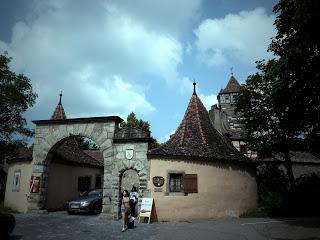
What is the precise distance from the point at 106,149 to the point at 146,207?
13.9 ft

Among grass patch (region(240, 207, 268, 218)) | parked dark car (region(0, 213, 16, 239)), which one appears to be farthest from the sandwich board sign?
parked dark car (region(0, 213, 16, 239))

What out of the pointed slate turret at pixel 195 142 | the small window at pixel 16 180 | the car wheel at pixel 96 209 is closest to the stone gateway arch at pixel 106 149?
the pointed slate turret at pixel 195 142

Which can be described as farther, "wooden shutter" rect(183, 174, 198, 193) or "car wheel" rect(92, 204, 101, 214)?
"car wheel" rect(92, 204, 101, 214)

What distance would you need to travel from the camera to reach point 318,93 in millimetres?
14281

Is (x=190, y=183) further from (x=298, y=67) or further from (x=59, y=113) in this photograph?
(x=59, y=113)

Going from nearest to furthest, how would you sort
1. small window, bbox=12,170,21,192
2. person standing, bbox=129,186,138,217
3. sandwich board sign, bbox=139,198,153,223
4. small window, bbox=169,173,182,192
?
sandwich board sign, bbox=139,198,153,223, person standing, bbox=129,186,138,217, small window, bbox=169,173,182,192, small window, bbox=12,170,21,192

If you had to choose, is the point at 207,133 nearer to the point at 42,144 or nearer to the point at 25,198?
the point at 42,144

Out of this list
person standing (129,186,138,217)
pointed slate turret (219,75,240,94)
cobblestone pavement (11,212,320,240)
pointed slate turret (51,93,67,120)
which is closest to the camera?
cobblestone pavement (11,212,320,240)

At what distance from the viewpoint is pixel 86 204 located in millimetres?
19219

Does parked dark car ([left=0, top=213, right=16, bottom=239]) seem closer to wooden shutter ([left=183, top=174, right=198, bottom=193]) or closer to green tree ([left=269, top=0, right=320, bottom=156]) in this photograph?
wooden shutter ([left=183, top=174, right=198, bottom=193])

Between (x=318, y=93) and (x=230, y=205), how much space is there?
765 centimetres

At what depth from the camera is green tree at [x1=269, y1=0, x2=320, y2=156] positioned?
42.9 feet

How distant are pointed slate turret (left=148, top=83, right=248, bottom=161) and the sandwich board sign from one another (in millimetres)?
2366

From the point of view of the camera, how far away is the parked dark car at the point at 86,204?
19.1m
